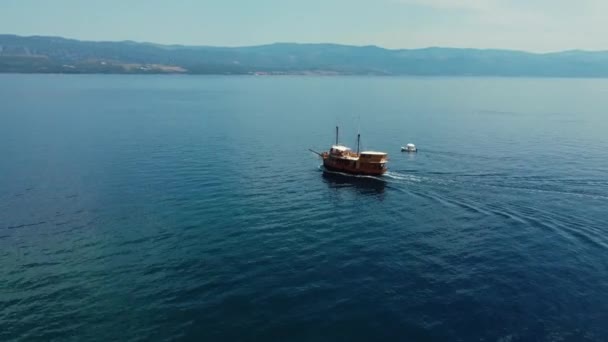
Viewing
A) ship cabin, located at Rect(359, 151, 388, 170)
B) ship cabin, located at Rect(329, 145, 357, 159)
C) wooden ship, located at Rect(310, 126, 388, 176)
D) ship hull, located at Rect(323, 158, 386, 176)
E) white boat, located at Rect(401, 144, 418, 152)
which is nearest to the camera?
ship cabin, located at Rect(359, 151, 388, 170)

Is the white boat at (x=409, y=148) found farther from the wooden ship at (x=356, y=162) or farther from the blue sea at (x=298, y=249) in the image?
the wooden ship at (x=356, y=162)

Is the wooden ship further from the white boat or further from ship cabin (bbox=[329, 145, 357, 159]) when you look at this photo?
the white boat

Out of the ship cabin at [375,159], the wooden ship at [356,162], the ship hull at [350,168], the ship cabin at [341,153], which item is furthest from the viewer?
the ship cabin at [341,153]

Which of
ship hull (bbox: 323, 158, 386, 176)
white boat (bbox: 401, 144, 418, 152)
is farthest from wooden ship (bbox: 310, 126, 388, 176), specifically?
white boat (bbox: 401, 144, 418, 152)

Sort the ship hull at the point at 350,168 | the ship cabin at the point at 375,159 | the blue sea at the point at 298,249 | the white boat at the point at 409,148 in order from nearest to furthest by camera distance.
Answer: the blue sea at the point at 298,249
the ship cabin at the point at 375,159
the ship hull at the point at 350,168
the white boat at the point at 409,148

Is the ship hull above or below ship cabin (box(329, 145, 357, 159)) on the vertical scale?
below

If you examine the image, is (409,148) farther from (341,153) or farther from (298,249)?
(298,249)

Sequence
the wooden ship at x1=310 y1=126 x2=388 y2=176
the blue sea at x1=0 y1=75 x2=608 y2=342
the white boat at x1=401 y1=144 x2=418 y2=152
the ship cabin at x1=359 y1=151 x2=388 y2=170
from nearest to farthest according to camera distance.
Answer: the blue sea at x1=0 y1=75 x2=608 y2=342 → the ship cabin at x1=359 y1=151 x2=388 y2=170 → the wooden ship at x1=310 y1=126 x2=388 y2=176 → the white boat at x1=401 y1=144 x2=418 y2=152

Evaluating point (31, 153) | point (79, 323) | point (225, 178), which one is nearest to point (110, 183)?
point (225, 178)

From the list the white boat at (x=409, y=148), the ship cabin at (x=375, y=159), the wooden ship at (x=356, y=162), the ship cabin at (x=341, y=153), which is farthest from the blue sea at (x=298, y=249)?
the white boat at (x=409, y=148)
